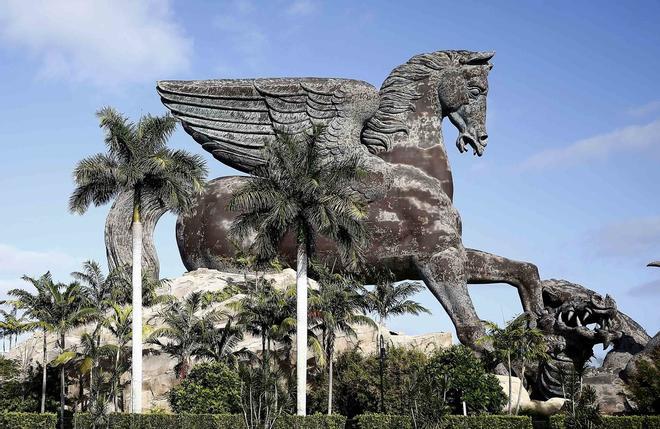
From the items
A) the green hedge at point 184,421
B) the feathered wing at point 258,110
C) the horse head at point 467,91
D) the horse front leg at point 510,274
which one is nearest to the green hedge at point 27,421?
the green hedge at point 184,421

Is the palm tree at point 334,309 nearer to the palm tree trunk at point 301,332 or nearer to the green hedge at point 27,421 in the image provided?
the palm tree trunk at point 301,332

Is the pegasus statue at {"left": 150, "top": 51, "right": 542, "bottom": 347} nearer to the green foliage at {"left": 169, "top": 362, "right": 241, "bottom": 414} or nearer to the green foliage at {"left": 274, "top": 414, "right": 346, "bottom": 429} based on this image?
the green foliage at {"left": 169, "top": 362, "right": 241, "bottom": 414}

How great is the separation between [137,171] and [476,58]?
16768 mm

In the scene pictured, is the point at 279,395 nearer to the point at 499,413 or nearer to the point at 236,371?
the point at 236,371

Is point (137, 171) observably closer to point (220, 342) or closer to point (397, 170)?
point (220, 342)

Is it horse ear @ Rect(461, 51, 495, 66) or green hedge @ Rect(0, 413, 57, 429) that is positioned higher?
horse ear @ Rect(461, 51, 495, 66)

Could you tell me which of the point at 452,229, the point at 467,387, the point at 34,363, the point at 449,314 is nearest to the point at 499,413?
the point at 467,387

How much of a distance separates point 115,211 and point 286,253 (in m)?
7.89

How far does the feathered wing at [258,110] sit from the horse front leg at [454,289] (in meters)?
6.28

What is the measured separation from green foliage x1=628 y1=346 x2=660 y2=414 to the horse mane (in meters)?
13.9

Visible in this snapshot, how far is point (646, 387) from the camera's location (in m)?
33.3

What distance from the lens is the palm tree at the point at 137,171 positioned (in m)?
31.6

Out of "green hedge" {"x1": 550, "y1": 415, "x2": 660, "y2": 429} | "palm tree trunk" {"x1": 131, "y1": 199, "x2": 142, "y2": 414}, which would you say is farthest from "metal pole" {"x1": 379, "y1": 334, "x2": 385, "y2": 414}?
"palm tree trunk" {"x1": 131, "y1": 199, "x2": 142, "y2": 414}

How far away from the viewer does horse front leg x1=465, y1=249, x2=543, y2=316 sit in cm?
3903
